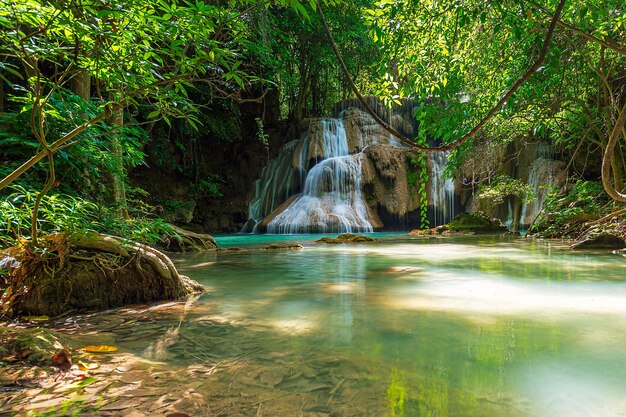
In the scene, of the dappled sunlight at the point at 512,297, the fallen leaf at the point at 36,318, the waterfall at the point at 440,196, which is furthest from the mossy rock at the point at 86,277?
the waterfall at the point at 440,196

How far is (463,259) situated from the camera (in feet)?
20.9

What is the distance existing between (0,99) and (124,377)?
7.05m

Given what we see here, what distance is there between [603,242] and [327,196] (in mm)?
10681

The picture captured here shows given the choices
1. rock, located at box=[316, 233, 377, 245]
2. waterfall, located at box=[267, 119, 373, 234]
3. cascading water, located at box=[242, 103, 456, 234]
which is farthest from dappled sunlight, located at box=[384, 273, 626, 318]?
cascading water, located at box=[242, 103, 456, 234]

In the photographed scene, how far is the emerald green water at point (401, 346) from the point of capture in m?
1.46

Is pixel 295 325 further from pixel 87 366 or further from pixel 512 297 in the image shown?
pixel 512 297

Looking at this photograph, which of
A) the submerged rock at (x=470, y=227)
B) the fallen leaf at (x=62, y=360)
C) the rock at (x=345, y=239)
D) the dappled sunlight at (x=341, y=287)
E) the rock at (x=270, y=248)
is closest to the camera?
the fallen leaf at (x=62, y=360)

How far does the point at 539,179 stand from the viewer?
1430cm

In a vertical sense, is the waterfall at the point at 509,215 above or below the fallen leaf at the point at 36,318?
above

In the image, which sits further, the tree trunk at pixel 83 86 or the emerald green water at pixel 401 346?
the tree trunk at pixel 83 86

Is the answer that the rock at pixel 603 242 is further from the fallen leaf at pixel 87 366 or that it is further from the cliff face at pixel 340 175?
the fallen leaf at pixel 87 366

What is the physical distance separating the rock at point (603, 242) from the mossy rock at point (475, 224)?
5933 mm

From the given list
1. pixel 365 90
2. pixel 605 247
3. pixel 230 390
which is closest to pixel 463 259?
pixel 605 247

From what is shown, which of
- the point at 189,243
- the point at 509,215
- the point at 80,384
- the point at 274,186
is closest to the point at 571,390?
the point at 80,384
